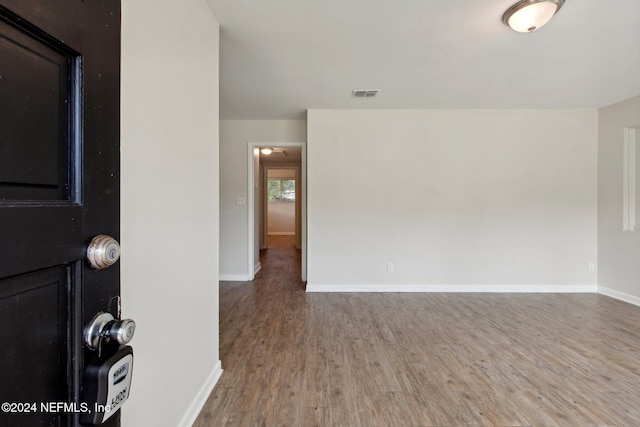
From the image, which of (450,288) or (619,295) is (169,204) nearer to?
(450,288)

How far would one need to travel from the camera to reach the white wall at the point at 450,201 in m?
3.93

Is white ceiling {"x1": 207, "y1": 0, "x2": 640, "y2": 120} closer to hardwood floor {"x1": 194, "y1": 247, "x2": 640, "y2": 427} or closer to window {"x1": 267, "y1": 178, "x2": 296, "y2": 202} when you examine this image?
hardwood floor {"x1": 194, "y1": 247, "x2": 640, "y2": 427}

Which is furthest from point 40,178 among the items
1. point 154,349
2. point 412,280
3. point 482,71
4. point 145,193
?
point 412,280

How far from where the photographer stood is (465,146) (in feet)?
13.0

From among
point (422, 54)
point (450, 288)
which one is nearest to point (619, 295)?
point (450, 288)

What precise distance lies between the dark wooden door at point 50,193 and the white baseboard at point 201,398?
111 cm

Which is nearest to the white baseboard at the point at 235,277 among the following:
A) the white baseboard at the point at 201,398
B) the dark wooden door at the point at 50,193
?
the white baseboard at the point at 201,398

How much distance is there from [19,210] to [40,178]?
0.25ft

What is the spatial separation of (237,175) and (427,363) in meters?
3.54

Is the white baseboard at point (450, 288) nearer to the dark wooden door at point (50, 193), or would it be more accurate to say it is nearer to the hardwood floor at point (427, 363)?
the hardwood floor at point (427, 363)

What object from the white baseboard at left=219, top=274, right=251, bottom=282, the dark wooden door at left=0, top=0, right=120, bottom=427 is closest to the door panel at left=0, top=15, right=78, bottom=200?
the dark wooden door at left=0, top=0, right=120, bottom=427

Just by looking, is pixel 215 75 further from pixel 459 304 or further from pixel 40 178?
pixel 459 304

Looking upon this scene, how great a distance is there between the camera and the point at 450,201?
156 inches

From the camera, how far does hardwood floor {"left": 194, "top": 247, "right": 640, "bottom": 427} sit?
1.69 metres
